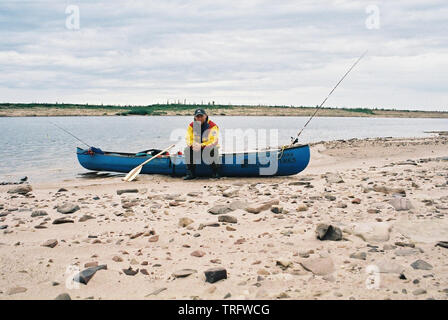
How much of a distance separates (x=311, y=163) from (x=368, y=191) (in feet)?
30.1

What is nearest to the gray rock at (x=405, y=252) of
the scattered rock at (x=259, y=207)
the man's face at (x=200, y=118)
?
the scattered rock at (x=259, y=207)

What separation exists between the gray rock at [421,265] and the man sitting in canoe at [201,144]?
27.7 ft

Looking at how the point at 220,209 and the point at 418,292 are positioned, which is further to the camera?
the point at 220,209

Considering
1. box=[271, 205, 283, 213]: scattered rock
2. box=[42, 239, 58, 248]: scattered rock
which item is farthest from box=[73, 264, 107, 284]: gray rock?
box=[271, 205, 283, 213]: scattered rock

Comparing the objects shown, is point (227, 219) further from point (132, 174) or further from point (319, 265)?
point (132, 174)

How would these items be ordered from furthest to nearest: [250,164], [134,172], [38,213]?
1. [134,172]
2. [250,164]
3. [38,213]

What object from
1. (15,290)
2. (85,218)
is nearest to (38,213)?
(85,218)

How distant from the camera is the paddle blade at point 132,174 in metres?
13.2

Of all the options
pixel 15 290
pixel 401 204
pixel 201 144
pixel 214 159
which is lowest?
pixel 15 290

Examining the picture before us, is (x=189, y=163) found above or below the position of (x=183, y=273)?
above

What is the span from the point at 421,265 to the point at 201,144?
28.9 ft

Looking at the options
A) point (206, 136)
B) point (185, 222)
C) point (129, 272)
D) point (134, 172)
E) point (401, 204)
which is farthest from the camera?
point (134, 172)

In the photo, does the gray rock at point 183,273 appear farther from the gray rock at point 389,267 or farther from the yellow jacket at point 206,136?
the yellow jacket at point 206,136

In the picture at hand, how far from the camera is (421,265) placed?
14.4 feet
